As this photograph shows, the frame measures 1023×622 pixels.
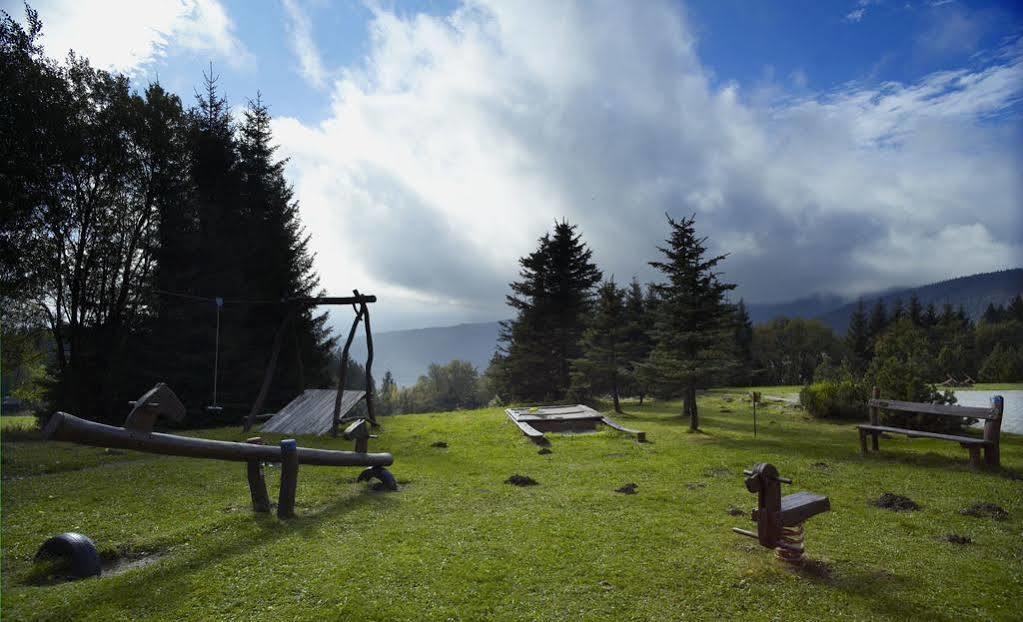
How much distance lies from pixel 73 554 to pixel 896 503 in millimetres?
11181

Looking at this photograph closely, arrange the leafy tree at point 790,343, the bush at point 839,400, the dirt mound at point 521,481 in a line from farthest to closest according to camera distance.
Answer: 1. the leafy tree at point 790,343
2. the bush at point 839,400
3. the dirt mound at point 521,481

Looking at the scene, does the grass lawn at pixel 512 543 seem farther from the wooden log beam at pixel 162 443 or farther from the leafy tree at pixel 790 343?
the leafy tree at pixel 790 343

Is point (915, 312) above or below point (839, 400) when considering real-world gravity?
above

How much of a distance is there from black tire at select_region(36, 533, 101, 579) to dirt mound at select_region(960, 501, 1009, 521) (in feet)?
37.9

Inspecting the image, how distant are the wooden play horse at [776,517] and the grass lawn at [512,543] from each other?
24 centimetres

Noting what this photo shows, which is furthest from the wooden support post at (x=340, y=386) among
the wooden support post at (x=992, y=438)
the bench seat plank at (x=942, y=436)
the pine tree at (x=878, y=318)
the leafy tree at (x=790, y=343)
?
the pine tree at (x=878, y=318)

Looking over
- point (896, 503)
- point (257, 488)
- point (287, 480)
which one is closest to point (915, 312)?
point (896, 503)

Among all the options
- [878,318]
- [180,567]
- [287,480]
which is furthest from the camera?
[878,318]

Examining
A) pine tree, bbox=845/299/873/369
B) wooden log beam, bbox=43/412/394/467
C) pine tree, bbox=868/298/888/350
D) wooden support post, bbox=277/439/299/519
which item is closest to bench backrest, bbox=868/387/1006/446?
wooden log beam, bbox=43/412/394/467

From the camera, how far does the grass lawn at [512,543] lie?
4617 mm

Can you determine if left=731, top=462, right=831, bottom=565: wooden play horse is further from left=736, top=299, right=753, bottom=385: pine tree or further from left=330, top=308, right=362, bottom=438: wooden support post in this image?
left=736, top=299, right=753, bottom=385: pine tree

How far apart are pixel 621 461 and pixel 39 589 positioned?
1019cm

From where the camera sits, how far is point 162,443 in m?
5.98

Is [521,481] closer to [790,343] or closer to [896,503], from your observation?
[896,503]
